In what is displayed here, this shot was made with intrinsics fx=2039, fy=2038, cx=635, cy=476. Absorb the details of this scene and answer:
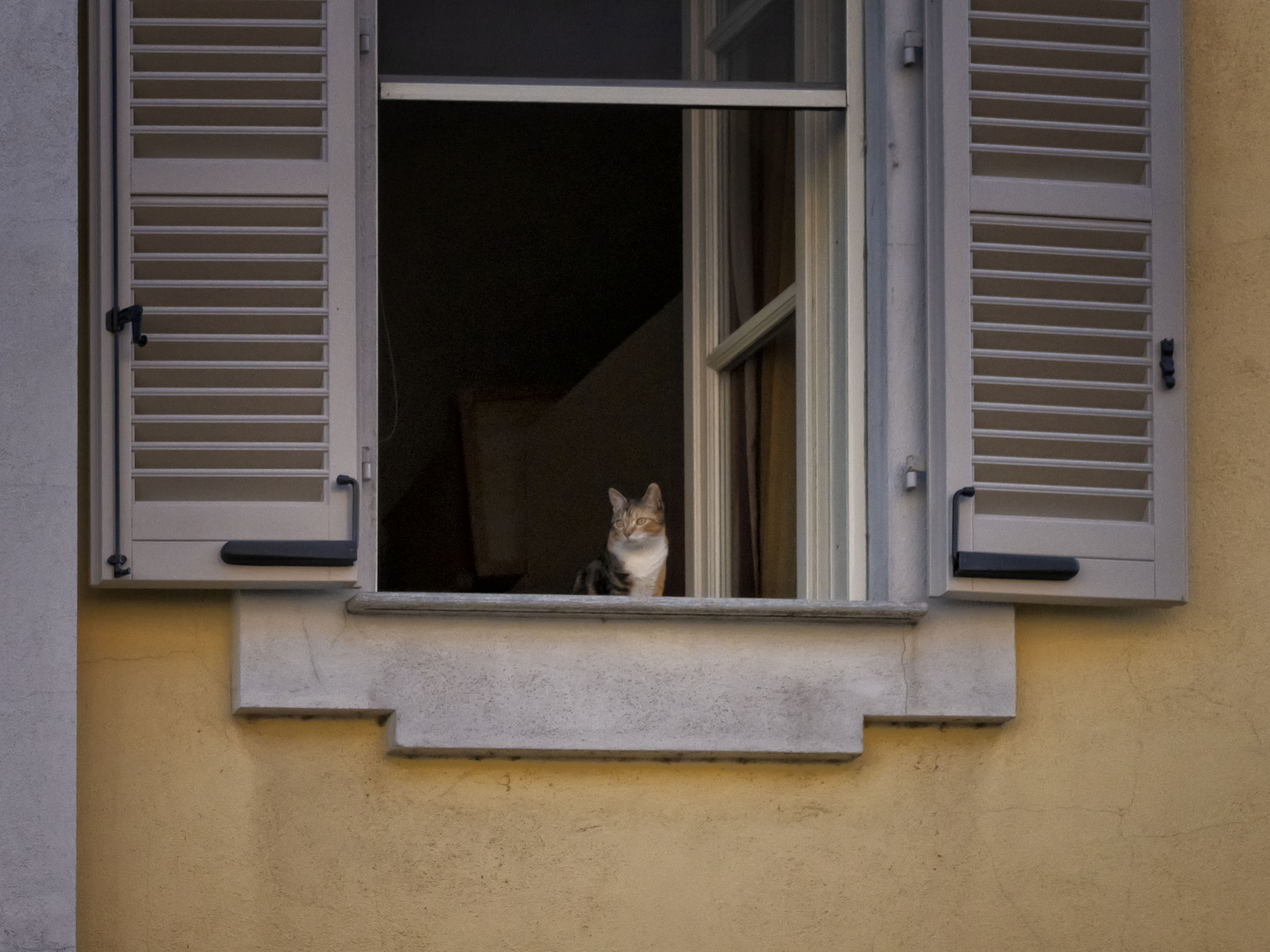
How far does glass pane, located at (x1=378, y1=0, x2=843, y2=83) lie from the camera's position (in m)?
5.34

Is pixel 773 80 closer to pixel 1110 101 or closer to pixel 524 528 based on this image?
pixel 1110 101

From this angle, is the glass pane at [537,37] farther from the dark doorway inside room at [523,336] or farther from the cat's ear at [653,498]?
the cat's ear at [653,498]

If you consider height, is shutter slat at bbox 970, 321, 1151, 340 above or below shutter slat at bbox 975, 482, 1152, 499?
above

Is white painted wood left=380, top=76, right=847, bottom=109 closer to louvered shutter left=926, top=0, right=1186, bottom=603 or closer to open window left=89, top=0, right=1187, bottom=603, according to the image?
open window left=89, top=0, right=1187, bottom=603

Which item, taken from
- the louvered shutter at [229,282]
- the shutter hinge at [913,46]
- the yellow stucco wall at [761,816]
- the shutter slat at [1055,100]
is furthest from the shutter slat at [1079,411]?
the louvered shutter at [229,282]

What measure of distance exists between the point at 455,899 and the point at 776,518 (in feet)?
4.72

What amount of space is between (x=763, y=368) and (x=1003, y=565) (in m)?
1.18

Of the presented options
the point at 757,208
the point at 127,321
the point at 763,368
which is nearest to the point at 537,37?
the point at 757,208

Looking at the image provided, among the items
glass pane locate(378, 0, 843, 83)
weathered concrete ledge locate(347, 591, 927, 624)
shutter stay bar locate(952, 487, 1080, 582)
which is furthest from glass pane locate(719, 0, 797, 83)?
weathered concrete ledge locate(347, 591, 927, 624)

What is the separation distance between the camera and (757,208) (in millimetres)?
5652

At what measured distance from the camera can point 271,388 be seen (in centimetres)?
457

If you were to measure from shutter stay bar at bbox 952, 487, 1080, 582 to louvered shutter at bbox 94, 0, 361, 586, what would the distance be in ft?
4.45

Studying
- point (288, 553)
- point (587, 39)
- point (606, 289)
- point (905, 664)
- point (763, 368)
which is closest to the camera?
point (288, 553)

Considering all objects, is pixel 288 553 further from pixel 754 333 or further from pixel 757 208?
pixel 757 208
